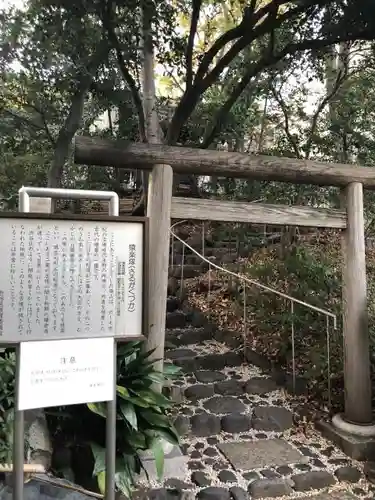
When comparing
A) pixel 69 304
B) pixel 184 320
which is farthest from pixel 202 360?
pixel 69 304

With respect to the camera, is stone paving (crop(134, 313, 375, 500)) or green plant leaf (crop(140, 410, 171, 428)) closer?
green plant leaf (crop(140, 410, 171, 428))

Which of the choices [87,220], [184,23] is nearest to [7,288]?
[87,220]

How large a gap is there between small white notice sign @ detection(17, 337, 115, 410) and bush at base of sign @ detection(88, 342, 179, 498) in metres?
0.70

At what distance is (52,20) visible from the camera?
15.4 feet

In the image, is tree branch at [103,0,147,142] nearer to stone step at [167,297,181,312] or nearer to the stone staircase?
stone step at [167,297,181,312]

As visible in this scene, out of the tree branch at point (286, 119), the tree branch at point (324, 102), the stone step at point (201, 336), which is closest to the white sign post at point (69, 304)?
the stone step at point (201, 336)

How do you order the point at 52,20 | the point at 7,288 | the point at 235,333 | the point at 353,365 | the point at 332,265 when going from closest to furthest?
the point at 7,288 < the point at 353,365 < the point at 52,20 < the point at 332,265 < the point at 235,333

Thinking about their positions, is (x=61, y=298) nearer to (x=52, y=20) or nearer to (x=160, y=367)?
(x=160, y=367)

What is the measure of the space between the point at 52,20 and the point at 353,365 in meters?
5.00

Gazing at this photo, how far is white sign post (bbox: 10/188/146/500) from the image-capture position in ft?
5.77

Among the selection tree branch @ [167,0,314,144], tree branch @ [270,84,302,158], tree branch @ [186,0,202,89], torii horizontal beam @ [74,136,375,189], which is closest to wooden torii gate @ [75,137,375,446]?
torii horizontal beam @ [74,136,375,189]

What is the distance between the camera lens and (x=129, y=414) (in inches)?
99.4

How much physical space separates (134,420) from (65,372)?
92 centimetres

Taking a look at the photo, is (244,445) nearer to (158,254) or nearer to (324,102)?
(158,254)
